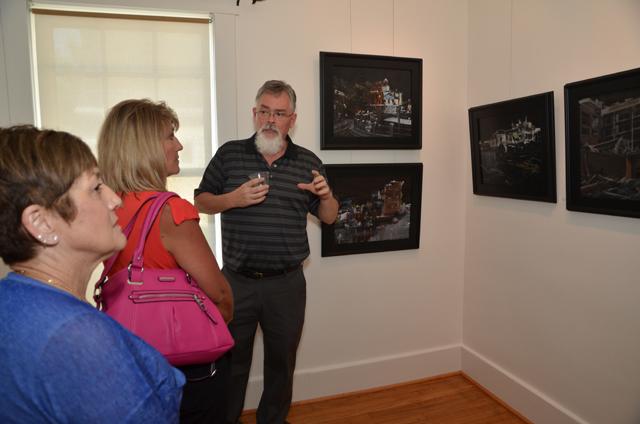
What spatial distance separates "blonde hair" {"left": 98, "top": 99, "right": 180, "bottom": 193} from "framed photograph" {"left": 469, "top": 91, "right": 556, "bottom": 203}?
2117mm

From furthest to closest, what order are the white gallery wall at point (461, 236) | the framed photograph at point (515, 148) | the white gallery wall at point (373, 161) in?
1. the white gallery wall at point (373, 161)
2. the framed photograph at point (515, 148)
3. the white gallery wall at point (461, 236)

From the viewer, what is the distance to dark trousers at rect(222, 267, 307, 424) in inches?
95.6

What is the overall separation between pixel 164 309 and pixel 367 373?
227 centimetres

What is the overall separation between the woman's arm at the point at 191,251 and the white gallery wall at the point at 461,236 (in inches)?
59.0

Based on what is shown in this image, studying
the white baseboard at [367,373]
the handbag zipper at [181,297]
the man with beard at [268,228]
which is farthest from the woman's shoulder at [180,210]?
the white baseboard at [367,373]

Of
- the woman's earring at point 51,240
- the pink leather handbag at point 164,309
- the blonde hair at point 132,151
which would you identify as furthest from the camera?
the blonde hair at point 132,151

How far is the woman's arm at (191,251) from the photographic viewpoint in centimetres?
131

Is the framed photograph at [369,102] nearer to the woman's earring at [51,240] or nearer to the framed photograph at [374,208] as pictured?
the framed photograph at [374,208]

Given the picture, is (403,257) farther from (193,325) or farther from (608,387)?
(193,325)

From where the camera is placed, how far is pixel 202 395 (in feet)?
4.68

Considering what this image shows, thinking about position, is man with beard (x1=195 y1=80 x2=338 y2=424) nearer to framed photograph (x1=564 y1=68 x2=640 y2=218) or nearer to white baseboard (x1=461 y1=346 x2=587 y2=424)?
framed photograph (x1=564 y1=68 x2=640 y2=218)

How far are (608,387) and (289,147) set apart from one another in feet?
6.92

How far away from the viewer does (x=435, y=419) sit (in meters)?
2.82

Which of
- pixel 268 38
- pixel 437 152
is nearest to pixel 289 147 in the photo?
pixel 268 38
